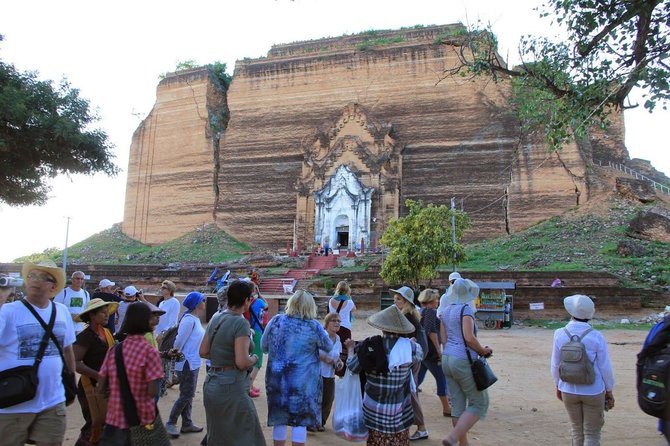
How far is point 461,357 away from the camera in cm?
545

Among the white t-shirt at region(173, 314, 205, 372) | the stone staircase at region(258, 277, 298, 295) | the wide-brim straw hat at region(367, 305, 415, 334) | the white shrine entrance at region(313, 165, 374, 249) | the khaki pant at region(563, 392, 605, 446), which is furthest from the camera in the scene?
the white shrine entrance at region(313, 165, 374, 249)

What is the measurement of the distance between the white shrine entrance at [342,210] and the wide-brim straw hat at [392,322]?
1217 inches

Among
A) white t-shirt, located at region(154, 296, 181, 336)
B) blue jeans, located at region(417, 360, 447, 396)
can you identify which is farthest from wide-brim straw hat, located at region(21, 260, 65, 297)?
blue jeans, located at region(417, 360, 447, 396)

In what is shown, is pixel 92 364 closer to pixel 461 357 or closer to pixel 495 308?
pixel 461 357

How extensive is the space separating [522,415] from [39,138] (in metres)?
10.2

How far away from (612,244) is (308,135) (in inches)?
826

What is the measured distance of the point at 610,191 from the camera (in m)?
32.0

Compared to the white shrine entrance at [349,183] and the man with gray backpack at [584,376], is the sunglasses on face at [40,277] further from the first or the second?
the white shrine entrance at [349,183]

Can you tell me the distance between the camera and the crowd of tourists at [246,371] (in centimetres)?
400

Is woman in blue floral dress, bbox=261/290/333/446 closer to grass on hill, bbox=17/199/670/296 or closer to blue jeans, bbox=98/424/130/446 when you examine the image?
blue jeans, bbox=98/424/130/446

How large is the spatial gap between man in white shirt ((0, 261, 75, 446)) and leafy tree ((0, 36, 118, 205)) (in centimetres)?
752

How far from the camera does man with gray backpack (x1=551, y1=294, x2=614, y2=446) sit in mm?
4816

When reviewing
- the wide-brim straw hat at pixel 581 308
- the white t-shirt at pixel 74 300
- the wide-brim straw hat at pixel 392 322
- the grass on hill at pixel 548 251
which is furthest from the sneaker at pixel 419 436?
the grass on hill at pixel 548 251

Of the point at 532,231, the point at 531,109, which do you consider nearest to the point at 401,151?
the point at 532,231
